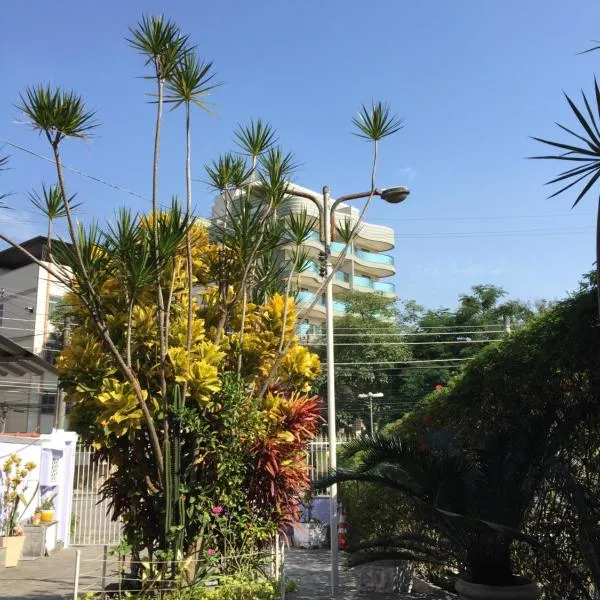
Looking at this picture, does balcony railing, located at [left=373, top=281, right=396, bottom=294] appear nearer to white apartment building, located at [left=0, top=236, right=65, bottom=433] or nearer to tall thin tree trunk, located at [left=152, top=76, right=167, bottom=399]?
white apartment building, located at [left=0, top=236, right=65, bottom=433]

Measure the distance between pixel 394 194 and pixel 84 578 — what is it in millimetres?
7385

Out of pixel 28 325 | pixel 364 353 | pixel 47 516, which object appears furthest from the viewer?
pixel 28 325

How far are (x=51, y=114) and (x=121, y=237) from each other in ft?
3.93

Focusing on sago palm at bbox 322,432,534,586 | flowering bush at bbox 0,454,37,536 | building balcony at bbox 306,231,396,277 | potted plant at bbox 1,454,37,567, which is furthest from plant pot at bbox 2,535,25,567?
building balcony at bbox 306,231,396,277

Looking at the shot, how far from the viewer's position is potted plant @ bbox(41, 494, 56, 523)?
39.4 feet

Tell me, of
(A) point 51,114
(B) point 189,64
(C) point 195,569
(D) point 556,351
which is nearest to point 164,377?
(C) point 195,569

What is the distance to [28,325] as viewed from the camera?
35.8 meters

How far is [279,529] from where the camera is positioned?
6648 millimetres

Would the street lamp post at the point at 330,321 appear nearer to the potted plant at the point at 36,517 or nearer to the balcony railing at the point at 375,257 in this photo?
the potted plant at the point at 36,517

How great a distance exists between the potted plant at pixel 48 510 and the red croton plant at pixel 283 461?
7.32m

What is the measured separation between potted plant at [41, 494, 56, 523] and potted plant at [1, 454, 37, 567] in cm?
52

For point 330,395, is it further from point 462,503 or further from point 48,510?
point 48,510

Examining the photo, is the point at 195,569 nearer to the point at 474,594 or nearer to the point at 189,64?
the point at 474,594

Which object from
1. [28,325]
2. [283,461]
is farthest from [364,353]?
[283,461]
